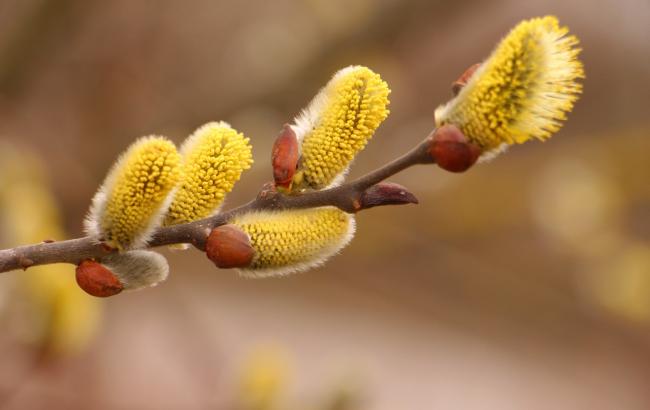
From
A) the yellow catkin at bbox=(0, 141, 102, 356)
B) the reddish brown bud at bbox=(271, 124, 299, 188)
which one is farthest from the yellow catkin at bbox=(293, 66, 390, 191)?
the yellow catkin at bbox=(0, 141, 102, 356)

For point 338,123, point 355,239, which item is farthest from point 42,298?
point 355,239

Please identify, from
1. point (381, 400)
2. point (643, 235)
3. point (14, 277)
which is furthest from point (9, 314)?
point (643, 235)

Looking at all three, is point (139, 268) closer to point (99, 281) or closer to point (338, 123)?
point (99, 281)

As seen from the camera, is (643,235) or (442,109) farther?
(643,235)

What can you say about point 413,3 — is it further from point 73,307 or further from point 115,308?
point 115,308

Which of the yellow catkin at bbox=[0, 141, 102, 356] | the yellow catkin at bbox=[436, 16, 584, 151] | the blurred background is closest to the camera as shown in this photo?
the yellow catkin at bbox=[436, 16, 584, 151]

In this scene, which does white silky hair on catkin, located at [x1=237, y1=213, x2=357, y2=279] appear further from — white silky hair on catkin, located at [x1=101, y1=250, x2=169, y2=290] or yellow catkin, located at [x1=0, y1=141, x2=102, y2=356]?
yellow catkin, located at [x1=0, y1=141, x2=102, y2=356]

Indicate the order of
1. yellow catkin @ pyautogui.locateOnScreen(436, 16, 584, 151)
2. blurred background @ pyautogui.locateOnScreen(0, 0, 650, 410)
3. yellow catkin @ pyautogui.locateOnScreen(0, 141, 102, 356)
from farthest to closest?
blurred background @ pyautogui.locateOnScreen(0, 0, 650, 410), yellow catkin @ pyautogui.locateOnScreen(0, 141, 102, 356), yellow catkin @ pyautogui.locateOnScreen(436, 16, 584, 151)
